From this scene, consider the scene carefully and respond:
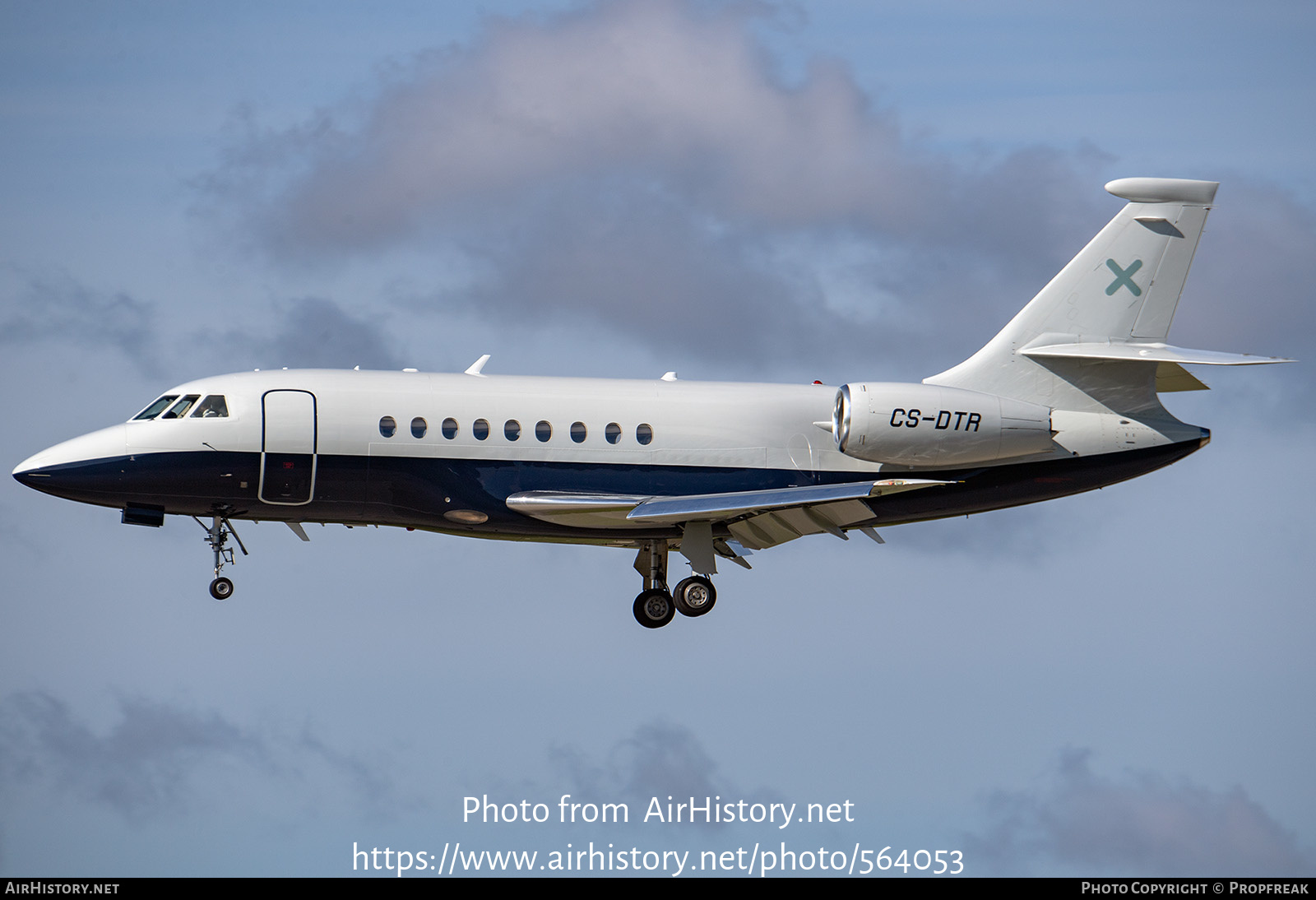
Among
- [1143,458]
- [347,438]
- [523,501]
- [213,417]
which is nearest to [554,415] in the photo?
[523,501]

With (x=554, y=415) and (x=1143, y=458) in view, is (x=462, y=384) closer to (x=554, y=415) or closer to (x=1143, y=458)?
(x=554, y=415)

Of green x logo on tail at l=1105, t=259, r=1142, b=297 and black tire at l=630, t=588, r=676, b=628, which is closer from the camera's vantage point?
green x logo on tail at l=1105, t=259, r=1142, b=297

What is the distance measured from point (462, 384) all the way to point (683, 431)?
4.27m

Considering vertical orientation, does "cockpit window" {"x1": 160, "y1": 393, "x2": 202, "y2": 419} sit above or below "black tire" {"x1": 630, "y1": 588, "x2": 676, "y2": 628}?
above

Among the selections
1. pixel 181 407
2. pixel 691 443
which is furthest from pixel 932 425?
pixel 181 407

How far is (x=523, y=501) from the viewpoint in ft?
97.0

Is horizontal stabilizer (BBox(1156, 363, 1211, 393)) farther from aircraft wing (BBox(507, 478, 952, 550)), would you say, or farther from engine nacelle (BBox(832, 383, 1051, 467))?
aircraft wing (BBox(507, 478, 952, 550))

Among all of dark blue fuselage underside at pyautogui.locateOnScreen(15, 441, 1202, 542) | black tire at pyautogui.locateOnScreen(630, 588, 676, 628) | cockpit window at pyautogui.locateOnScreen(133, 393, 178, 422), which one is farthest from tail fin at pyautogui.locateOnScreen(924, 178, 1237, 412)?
cockpit window at pyautogui.locateOnScreen(133, 393, 178, 422)

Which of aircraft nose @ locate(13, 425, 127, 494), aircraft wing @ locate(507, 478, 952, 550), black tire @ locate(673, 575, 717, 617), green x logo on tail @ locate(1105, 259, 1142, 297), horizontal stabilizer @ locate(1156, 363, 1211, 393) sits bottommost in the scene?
black tire @ locate(673, 575, 717, 617)

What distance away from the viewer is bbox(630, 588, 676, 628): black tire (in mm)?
32938

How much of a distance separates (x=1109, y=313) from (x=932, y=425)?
5.03 metres

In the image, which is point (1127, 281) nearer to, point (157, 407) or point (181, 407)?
point (181, 407)

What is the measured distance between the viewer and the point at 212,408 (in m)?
29.3

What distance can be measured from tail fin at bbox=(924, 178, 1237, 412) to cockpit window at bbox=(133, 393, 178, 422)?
1514 centimetres
